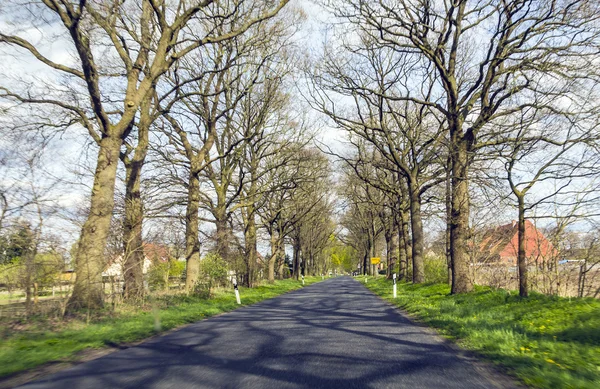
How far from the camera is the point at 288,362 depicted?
19.6 feet

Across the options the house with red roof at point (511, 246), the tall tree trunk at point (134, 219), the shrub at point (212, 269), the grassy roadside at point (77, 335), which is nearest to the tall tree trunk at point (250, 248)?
the shrub at point (212, 269)

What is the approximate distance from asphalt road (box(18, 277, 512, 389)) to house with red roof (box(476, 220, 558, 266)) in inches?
200

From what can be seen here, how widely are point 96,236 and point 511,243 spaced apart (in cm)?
1240

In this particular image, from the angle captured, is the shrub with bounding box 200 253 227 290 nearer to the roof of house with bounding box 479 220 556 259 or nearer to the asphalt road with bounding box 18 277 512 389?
the asphalt road with bounding box 18 277 512 389

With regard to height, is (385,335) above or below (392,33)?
below

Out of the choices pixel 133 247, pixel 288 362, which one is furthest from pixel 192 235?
pixel 288 362

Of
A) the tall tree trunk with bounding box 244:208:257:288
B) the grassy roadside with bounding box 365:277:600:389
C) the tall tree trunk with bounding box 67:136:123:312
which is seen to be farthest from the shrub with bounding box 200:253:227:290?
the grassy roadside with bounding box 365:277:600:389

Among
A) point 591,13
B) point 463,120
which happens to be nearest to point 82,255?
point 463,120

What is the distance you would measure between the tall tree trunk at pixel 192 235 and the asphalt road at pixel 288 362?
34.0ft

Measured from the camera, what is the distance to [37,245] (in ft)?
32.6

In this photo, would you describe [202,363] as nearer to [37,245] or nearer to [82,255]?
[37,245]

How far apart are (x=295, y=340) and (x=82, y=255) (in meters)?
6.83

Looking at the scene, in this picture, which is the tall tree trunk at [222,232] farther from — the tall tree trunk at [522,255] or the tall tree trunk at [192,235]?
the tall tree trunk at [522,255]

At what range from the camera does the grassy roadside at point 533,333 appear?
535 cm
